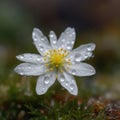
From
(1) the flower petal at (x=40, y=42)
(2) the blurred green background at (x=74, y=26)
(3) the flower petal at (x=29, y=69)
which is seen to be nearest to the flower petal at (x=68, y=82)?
(3) the flower petal at (x=29, y=69)

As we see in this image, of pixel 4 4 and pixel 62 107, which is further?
pixel 4 4

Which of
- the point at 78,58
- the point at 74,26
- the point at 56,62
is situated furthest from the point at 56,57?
the point at 74,26

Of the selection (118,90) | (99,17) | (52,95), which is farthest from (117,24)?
(52,95)

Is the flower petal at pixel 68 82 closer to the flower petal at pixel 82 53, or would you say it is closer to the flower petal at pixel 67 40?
the flower petal at pixel 82 53

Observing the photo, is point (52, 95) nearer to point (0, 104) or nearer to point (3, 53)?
point (0, 104)

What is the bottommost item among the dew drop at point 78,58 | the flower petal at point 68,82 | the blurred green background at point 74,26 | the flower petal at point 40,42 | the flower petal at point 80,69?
the flower petal at point 68,82

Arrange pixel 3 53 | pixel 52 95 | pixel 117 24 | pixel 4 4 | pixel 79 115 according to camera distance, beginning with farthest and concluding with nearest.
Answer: pixel 4 4 < pixel 117 24 < pixel 3 53 < pixel 52 95 < pixel 79 115

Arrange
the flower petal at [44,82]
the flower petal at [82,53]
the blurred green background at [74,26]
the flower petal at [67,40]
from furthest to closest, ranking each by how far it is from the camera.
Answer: the blurred green background at [74,26], the flower petal at [67,40], the flower petal at [82,53], the flower petal at [44,82]
